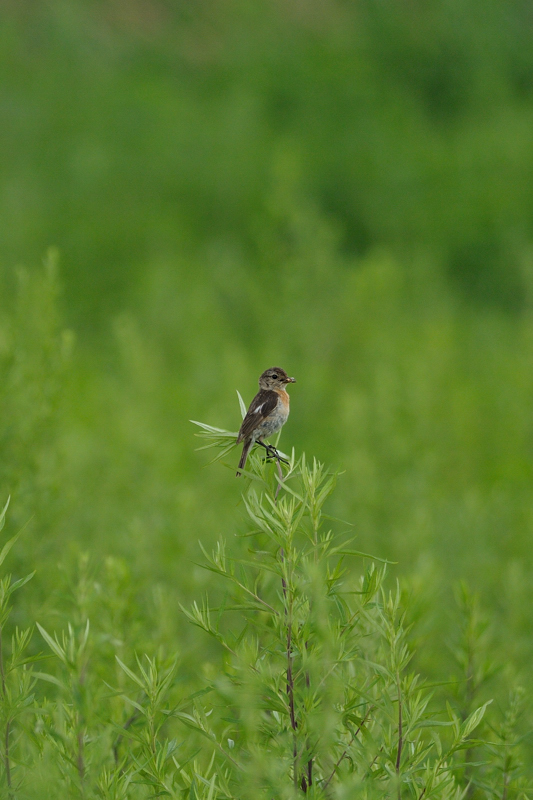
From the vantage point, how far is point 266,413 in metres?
2.88

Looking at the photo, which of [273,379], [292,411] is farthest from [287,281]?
[273,379]

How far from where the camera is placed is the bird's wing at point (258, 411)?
2.75m

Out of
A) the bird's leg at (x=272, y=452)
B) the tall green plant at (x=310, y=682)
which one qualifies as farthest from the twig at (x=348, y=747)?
the bird's leg at (x=272, y=452)

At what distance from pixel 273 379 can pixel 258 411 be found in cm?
27

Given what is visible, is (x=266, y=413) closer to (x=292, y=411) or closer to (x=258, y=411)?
(x=258, y=411)

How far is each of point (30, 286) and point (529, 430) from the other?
333 inches

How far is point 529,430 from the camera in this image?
1250cm

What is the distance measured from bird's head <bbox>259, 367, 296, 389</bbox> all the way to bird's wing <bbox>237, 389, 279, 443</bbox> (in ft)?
0.12

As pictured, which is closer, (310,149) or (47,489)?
(47,489)

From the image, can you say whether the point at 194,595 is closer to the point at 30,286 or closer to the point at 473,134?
the point at 30,286

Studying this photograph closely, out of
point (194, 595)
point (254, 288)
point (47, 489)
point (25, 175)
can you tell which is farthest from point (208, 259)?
point (47, 489)

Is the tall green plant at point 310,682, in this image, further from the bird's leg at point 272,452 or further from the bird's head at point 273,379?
the bird's head at point 273,379

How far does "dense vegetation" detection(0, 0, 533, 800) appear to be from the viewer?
2312mm

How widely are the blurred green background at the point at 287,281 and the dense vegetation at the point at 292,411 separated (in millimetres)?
59
